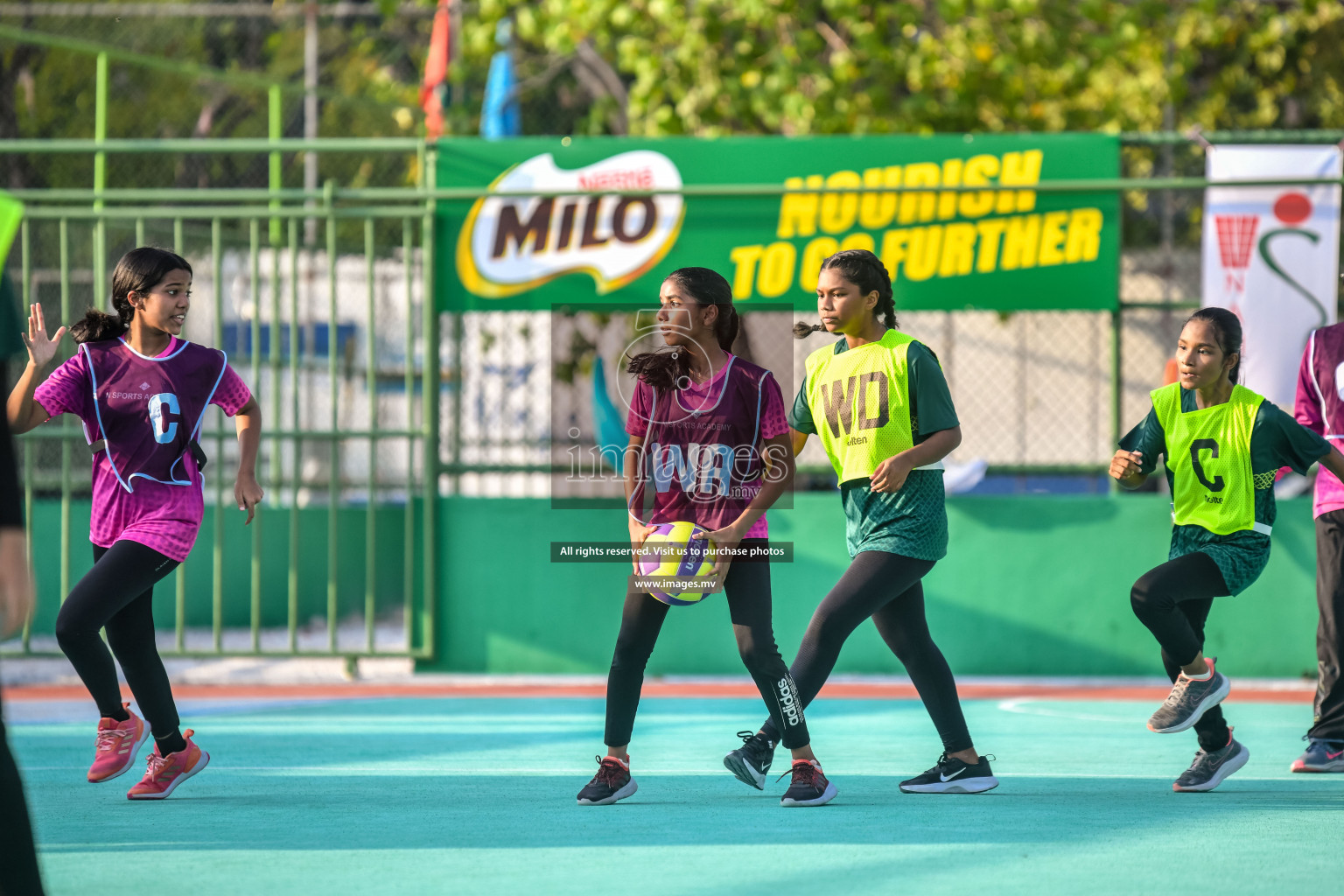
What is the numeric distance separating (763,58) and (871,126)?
109cm

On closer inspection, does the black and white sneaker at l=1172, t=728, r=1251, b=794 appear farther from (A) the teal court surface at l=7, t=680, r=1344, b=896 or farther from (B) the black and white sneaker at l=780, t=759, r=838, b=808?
(B) the black and white sneaker at l=780, t=759, r=838, b=808

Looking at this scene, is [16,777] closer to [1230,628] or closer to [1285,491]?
[1230,628]

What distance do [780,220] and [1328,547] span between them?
13.8 feet

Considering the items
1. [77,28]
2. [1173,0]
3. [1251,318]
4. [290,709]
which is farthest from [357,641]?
[77,28]

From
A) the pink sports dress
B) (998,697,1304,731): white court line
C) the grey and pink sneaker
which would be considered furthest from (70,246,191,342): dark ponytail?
(998,697,1304,731): white court line

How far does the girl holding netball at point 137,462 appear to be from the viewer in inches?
214

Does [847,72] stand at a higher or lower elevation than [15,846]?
higher

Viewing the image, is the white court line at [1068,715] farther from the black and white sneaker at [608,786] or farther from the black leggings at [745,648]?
the black and white sneaker at [608,786]

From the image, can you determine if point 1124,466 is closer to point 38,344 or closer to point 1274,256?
point 38,344

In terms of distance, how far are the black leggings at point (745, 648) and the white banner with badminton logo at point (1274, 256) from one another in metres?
4.79

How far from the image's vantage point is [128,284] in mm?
5520

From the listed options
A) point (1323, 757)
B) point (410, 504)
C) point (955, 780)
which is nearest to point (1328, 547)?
point (1323, 757)

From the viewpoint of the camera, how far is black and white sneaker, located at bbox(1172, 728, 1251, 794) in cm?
565

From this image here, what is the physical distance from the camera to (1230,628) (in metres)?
9.12
